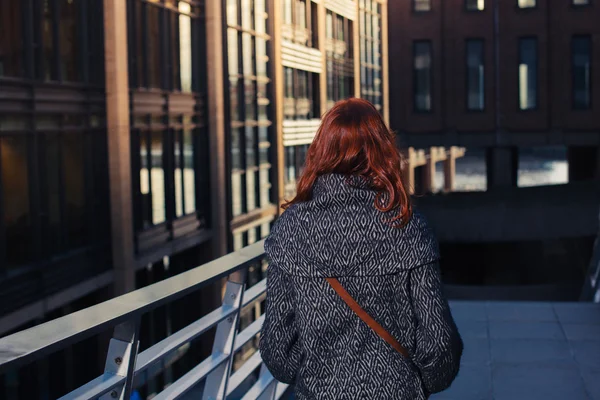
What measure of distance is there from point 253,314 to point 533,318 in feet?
70.9

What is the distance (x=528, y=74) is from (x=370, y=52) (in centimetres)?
752

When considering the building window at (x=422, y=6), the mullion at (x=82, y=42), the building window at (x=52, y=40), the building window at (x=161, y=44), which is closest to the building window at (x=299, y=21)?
the building window at (x=422, y=6)

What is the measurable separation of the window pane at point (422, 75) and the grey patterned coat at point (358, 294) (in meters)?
38.9

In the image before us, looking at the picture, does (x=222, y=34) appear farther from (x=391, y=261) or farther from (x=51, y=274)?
(x=391, y=261)

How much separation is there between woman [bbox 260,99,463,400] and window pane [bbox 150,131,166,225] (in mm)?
20264

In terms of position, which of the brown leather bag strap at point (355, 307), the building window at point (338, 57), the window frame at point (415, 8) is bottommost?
the brown leather bag strap at point (355, 307)

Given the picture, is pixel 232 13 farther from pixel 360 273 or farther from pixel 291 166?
pixel 360 273

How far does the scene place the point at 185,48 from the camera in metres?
24.9

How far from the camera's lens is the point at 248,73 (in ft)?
95.0

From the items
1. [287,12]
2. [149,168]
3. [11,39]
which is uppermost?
[287,12]

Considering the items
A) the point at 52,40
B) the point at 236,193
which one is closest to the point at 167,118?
the point at 236,193

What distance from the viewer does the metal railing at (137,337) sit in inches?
86.8

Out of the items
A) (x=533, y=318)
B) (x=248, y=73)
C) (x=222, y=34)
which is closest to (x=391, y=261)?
(x=533, y=318)

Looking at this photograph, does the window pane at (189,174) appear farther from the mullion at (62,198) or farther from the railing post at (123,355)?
the railing post at (123,355)
